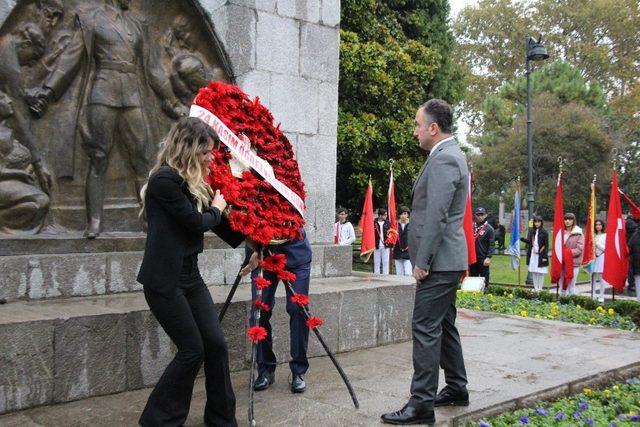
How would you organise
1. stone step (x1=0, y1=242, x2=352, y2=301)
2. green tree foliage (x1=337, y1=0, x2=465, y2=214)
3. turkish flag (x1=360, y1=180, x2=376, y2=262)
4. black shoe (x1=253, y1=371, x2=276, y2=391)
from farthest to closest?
green tree foliage (x1=337, y1=0, x2=465, y2=214), turkish flag (x1=360, y1=180, x2=376, y2=262), stone step (x1=0, y1=242, x2=352, y2=301), black shoe (x1=253, y1=371, x2=276, y2=391)

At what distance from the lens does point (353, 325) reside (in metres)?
6.27

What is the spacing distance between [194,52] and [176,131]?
2.59 m

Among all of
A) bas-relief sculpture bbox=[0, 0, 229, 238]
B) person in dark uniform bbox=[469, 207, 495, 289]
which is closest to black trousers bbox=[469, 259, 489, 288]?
person in dark uniform bbox=[469, 207, 495, 289]

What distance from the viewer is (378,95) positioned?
1853 centimetres

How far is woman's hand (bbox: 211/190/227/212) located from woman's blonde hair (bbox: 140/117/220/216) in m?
0.14

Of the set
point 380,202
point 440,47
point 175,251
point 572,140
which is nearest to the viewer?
point 175,251

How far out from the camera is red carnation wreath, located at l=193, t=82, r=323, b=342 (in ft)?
14.1

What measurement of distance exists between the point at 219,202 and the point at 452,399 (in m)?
2.13

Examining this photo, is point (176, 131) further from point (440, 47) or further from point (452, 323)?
point (440, 47)

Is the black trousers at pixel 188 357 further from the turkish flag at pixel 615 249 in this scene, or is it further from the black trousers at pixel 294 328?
the turkish flag at pixel 615 249

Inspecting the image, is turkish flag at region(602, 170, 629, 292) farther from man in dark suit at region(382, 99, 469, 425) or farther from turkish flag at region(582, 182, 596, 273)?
man in dark suit at region(382, 99, 469, 425)

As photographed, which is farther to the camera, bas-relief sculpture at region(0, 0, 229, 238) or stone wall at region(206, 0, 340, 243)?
stone wall at region(206, 0, 340, 243)

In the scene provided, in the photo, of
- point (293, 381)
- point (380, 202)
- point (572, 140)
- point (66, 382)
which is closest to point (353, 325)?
point (293, 381)

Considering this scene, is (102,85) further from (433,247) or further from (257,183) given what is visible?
(433,247)
